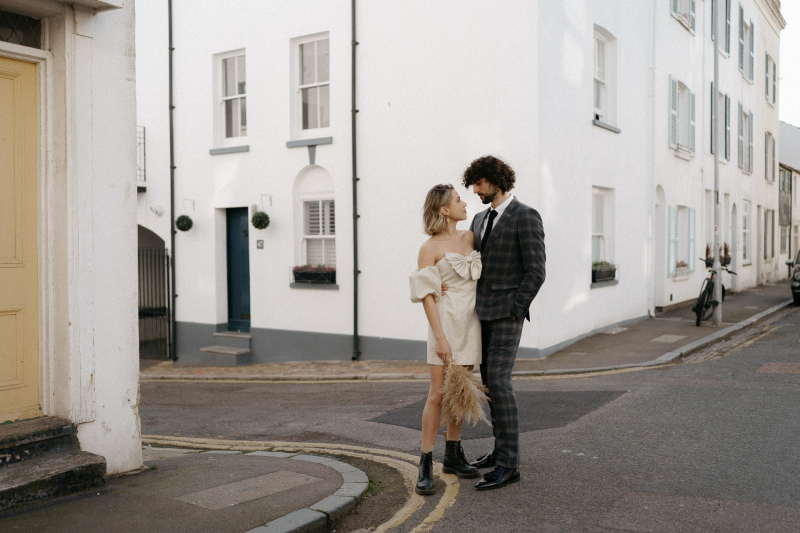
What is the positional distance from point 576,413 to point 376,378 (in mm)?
4132

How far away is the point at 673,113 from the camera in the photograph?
55.8ft

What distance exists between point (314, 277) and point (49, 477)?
29.3 ft

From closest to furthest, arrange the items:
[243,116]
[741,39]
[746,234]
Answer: [243,116] → [741,39] → [746,234]

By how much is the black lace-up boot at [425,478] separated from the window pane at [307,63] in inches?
401

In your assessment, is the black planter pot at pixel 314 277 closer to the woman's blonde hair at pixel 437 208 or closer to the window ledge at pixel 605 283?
the window ledge at pixel 605 283

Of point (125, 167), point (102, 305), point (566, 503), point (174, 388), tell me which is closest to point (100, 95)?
point (125, 167)

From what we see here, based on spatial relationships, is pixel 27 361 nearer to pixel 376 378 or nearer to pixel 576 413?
pixel 576 413

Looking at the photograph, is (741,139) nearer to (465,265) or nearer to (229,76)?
(229,76)

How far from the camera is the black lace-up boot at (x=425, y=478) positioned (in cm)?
472

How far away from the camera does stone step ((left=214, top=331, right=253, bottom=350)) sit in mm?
14359

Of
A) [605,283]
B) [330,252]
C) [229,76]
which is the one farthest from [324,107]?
[605,283]

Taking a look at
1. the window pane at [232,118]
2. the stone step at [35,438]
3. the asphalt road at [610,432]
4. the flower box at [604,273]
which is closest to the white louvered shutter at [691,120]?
the flower box at [604,273]

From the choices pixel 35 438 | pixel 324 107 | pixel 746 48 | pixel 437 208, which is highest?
pixel 746 48

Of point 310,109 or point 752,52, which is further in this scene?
point 752,52
